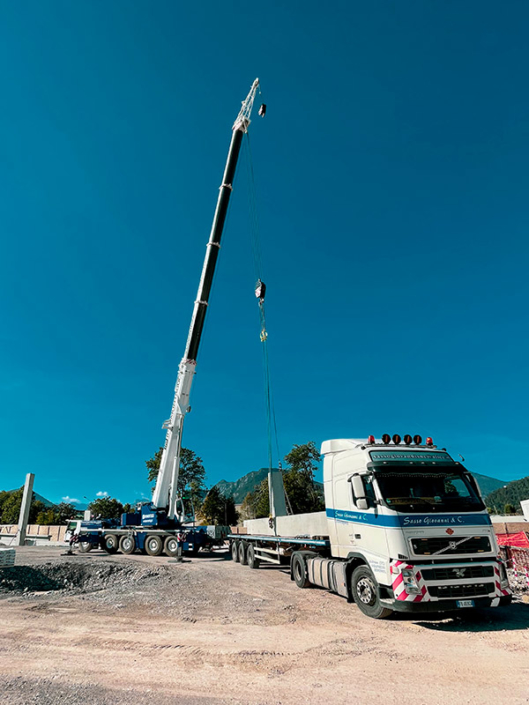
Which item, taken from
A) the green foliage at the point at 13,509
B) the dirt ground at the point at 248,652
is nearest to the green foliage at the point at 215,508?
the green foliage at the point at 13,509

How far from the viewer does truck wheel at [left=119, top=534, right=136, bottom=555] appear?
22.8 m

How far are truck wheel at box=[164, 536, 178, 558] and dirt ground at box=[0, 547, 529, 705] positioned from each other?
1052 cm

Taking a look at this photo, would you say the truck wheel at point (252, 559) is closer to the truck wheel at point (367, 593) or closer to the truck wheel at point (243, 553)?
the truck wheel at point (243, 553)

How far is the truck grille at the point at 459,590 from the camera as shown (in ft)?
23.9

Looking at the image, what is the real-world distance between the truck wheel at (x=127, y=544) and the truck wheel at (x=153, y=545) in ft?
3.26

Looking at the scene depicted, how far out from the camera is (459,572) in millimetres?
7438

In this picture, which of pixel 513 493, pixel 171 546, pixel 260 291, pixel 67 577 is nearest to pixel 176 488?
pixel 171 546

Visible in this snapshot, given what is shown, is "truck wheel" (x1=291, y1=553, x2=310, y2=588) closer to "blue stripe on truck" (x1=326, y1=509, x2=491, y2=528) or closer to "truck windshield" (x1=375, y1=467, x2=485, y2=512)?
"blue stripe on truck" (x1=326, y1=509, x2=491, y2=528)

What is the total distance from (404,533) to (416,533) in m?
0.22

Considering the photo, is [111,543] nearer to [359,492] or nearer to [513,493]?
[359,492]

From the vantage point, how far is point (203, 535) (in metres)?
21.8

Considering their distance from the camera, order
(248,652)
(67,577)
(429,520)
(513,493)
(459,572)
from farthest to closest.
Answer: (513,493), (67,577), (429,520), (459,572), (248,652)

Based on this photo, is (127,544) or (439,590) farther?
(127,544)

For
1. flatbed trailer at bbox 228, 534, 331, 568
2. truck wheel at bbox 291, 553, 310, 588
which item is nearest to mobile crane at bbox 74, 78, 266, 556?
flatbed trailer at bbox 228, 534, 331, 568
